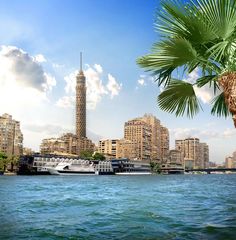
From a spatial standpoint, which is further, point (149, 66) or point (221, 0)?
point (149, 66)

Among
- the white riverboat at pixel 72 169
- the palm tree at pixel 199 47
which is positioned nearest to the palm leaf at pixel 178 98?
the palm tree at pixel 199 47

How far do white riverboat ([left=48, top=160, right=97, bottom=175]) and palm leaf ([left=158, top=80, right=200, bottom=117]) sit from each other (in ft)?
421

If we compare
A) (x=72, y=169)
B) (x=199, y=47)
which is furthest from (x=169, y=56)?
(x=72, y=169)

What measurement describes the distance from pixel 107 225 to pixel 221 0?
7949mm

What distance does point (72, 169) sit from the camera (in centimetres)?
13788

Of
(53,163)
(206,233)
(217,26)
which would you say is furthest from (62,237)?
(53,163)

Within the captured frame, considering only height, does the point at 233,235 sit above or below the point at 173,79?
below

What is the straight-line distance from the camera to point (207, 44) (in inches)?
311

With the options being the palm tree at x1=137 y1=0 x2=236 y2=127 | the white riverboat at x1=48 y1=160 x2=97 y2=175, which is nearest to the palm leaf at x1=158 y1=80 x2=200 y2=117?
the palm tree at x1=137 y1=0 x2=236 y2=127

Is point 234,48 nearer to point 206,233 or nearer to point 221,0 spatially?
point 221,0

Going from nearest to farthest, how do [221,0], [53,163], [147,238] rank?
[221,0] < [147,238] < [53,163]

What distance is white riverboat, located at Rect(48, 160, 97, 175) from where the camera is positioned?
445 ft

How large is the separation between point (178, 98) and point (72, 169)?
132 m

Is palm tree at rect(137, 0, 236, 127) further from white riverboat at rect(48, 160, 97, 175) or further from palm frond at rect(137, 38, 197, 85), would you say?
white riverboat at rect(48, 160, 97, 175)
